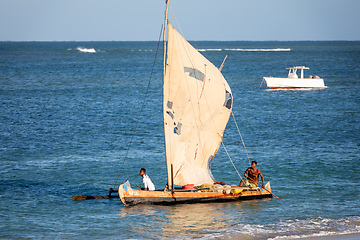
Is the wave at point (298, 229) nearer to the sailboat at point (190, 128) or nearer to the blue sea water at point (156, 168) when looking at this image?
the blue sea water at point (156, 168)

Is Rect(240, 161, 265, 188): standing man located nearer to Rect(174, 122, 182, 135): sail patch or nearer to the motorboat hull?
Rect(174, 122, 182, 135): sail patch

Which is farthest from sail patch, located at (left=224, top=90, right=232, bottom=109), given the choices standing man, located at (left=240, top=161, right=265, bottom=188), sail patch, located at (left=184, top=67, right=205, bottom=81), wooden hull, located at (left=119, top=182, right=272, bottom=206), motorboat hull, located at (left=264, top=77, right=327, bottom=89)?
motorboat hull, located at (left=264, top=77, right=327, bottom=89)

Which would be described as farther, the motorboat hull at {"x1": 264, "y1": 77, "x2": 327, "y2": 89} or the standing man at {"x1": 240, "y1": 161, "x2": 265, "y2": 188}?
the motorboat hull at {"x1": 264, "y1": 77, "x2": 327, "y2": 89}

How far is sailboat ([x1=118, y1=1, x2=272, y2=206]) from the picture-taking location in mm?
21578

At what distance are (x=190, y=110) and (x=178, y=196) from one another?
371 cm

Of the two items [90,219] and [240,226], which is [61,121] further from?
[240,226]

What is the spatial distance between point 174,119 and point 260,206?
531cm

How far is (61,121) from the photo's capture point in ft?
159

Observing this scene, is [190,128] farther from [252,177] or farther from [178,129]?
[252,177]

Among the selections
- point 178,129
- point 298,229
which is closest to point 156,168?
point 178,129

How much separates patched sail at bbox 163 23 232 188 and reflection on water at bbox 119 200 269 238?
4.81ft

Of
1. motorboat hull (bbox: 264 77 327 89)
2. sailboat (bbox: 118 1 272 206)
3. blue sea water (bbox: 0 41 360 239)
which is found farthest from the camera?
motorboat hull (bbox: 264 77 327 89)

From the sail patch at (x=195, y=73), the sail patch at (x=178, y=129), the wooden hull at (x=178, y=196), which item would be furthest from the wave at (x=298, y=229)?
the sail patch at (x=195, y=73)

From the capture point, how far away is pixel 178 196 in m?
21.8
